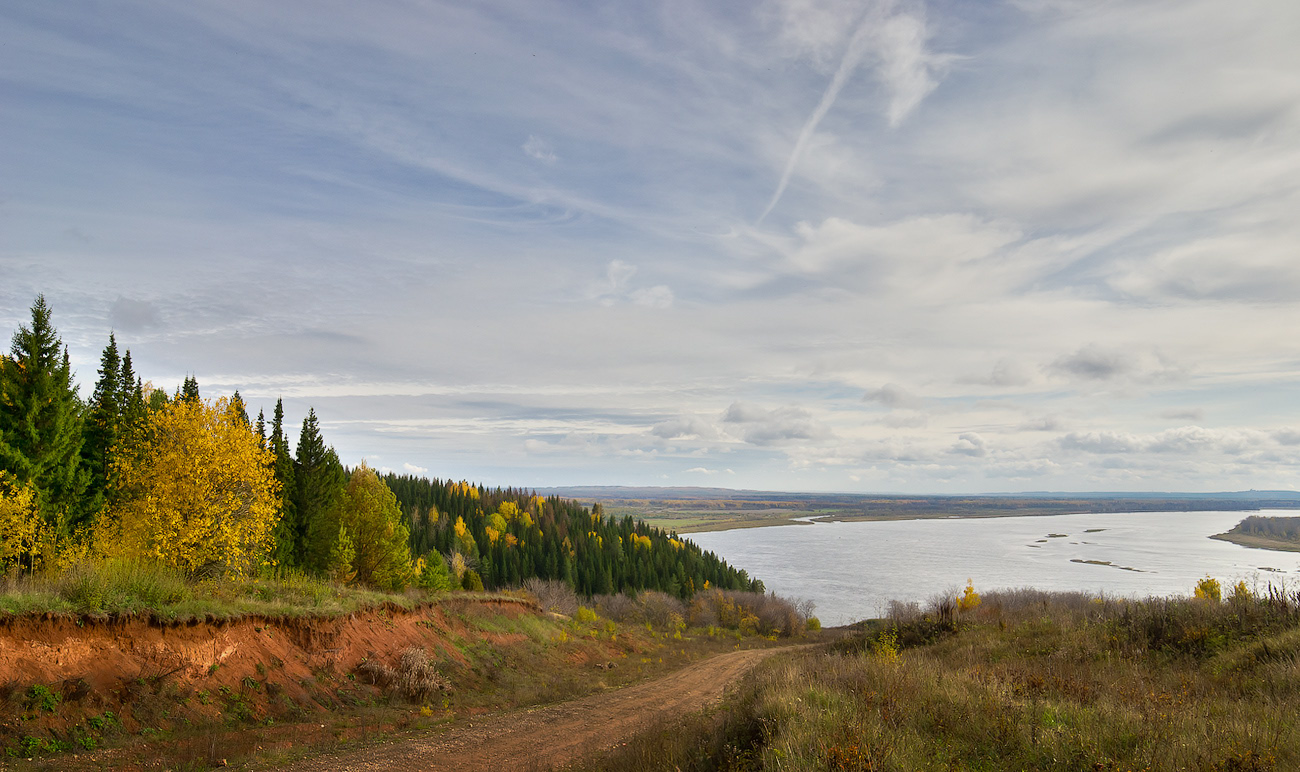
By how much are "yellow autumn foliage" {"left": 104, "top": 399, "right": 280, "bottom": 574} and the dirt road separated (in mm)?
11306

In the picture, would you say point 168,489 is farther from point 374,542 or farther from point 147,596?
point 374,542

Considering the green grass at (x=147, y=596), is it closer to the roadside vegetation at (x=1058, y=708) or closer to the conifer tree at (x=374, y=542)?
the roadside vegetation at (x=1058, y=708)

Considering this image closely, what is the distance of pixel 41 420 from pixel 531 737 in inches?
1128

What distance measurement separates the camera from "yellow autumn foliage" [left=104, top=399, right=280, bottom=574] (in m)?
21.2

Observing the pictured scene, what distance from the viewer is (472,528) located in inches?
3777

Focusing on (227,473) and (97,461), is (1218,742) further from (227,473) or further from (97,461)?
(97,461)

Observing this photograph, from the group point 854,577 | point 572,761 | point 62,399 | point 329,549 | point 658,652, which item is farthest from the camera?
point 854,577

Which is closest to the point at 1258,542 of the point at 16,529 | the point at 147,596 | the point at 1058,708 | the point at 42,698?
the point at 1058,708

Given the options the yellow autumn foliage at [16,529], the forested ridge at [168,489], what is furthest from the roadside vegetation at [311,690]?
the yellow autumn foliage at [16,529]

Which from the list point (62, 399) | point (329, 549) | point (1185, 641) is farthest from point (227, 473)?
point (1185, 641)

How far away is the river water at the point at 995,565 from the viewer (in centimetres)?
8544

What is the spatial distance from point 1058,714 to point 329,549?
147 feet

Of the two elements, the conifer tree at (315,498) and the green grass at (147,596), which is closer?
the green grass at (147,596)

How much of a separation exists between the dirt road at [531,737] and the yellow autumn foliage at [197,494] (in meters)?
11.3
